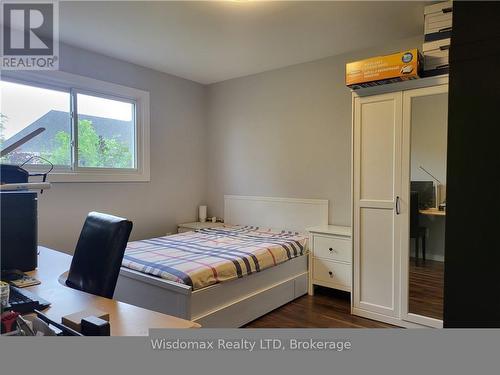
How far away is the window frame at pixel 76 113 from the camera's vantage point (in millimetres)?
2879

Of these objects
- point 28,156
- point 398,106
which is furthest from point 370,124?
point 28,156

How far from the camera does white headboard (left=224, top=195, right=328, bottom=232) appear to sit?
3.49m

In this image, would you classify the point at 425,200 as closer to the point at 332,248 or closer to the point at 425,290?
the point at 425,290

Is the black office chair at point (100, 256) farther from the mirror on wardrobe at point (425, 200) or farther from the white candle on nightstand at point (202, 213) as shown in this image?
the white candle on nightstand at point (202, 213)

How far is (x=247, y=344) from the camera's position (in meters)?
0.71

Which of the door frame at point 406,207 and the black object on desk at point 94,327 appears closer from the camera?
the black object on desk at point 94,327

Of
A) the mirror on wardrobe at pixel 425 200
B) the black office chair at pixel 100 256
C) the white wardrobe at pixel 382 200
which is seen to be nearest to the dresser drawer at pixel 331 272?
the white wardrobe at pixel 382 200

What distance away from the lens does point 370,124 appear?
2568 mm

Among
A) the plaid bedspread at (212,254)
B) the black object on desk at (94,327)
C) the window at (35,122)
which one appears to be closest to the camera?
the black object on desk at (94,327)

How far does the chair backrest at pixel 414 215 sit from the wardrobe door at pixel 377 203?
0.30 ft

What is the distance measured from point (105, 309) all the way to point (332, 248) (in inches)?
90.1

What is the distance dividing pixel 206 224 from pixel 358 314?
7.17 ft

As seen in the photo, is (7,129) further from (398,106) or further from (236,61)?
(398,106)

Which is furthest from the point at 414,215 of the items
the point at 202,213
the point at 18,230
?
the point at 202,213
